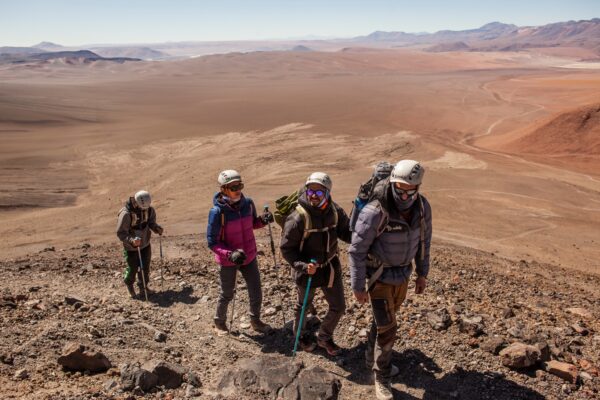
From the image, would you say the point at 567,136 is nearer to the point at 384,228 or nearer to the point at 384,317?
the point at 384,317

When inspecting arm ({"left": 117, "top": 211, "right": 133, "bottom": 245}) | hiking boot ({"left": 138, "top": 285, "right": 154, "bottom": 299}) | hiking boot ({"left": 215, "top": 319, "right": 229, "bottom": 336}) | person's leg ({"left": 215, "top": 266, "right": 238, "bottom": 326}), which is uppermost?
arm ({"left": 117, "top": 211, "right": 133, "bottom": 245})

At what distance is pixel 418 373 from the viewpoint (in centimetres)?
493

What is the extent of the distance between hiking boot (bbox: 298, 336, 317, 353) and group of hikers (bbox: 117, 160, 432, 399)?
1 cm

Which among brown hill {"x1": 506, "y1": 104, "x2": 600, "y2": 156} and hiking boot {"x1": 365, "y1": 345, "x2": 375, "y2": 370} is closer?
hiking boot {"x1": 365, "y1": 345, "x2": 375, "y2": 370}

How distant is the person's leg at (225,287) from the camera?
563 centimetres

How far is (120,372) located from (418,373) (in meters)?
2.94

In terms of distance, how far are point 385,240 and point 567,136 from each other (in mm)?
24383

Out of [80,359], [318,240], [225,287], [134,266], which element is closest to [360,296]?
[318,240]

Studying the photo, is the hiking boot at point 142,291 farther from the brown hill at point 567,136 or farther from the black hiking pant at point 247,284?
the brown hill at point 567,136

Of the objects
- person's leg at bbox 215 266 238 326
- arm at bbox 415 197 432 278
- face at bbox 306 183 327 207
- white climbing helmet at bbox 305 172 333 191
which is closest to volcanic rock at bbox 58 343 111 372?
person's leg at bbox 215 266 238 326

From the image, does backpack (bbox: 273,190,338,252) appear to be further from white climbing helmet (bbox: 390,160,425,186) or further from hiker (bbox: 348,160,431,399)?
white climbing helmet (bbox: 390,160,425,186)

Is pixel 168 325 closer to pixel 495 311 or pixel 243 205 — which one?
pixel 243 205

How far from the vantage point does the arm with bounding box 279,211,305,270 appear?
4605mm

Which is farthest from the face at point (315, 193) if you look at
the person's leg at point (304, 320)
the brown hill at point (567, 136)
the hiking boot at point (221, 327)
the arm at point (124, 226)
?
the brown hill at point (567, 136)
